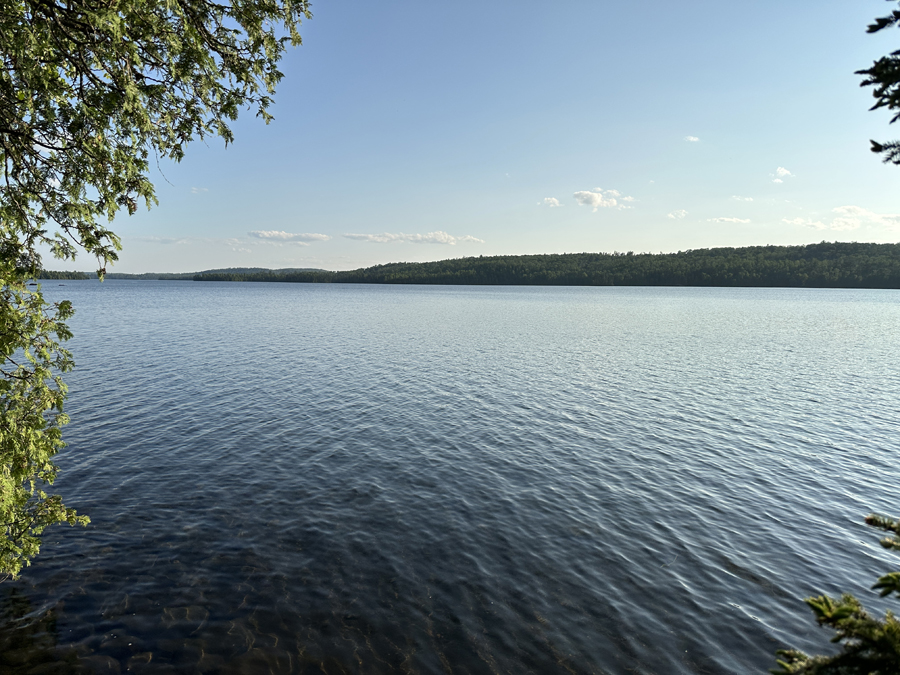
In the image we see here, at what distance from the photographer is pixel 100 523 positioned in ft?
50.3

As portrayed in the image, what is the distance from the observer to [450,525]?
16.1 meters

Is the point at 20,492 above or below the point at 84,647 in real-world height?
above

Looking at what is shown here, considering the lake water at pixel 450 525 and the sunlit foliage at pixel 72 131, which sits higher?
the sunlit foliage at pixel 72 131

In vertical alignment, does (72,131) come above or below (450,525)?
above

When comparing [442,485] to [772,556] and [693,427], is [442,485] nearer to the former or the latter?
[772,556]

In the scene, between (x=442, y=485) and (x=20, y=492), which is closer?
(x=20, y=492)

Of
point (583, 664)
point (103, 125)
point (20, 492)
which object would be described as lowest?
point (583, 664)

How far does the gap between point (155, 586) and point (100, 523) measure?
4.78 meters

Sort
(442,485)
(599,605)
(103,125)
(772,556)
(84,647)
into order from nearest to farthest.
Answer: (103,125) < (84,647) < (599,605) < (772,556) < (442,485)

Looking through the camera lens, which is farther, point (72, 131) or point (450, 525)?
point (450, 525)

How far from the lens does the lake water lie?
430 inches

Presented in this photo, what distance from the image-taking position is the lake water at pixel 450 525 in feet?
35.8

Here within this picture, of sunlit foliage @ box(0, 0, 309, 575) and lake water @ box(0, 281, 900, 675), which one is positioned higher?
sunlit foliage @ box(0, 0, 309, 575)

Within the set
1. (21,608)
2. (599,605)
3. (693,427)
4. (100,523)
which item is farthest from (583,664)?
(693,427)
